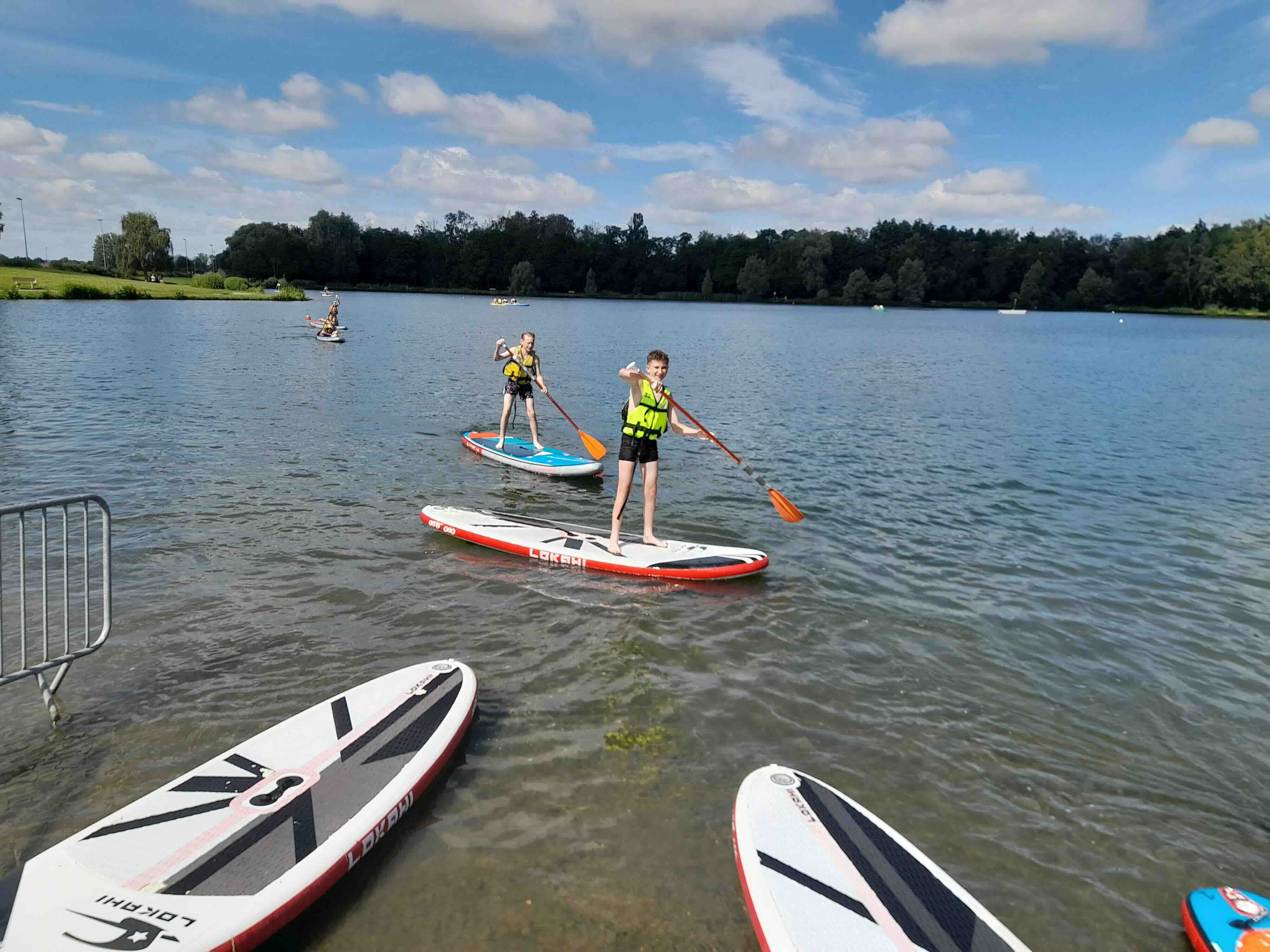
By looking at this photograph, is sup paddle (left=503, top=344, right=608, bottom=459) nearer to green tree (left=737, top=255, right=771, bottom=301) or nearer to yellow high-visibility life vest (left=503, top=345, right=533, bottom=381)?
yellow high-visibility life vest (left=503, top=345, right=533, bottom=381)

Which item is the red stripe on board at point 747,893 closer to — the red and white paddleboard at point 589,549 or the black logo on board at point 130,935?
the black logo on board at point 130,935

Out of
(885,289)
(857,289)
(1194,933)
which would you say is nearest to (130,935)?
(1194,933)

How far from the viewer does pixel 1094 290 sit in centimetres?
14350

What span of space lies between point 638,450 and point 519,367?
6544mm

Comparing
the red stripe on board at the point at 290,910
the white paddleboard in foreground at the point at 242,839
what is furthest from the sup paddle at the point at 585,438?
the red stripe on board at the point at 290,910

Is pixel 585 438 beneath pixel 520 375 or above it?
beneath

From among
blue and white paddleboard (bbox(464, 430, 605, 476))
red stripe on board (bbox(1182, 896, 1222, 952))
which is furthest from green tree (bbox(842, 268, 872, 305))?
red stripe on board (bbox(1182, 896, 1222, 952))

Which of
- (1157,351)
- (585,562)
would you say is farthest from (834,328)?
(585,562)

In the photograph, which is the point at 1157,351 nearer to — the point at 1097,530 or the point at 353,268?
the point at 1097,530

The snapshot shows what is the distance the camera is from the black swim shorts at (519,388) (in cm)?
1574

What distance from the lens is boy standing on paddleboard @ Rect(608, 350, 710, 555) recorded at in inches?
368

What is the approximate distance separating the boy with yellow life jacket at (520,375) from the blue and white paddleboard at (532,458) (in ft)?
0.63

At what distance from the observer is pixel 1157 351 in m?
56.0

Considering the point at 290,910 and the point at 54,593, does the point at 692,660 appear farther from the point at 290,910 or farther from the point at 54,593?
the point at 54,593
